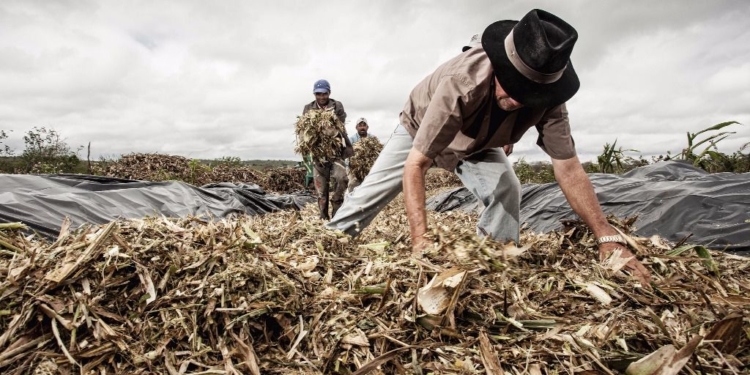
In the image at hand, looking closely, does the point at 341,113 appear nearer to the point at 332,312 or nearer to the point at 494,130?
the point at 494,130

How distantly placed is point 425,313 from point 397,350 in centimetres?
17

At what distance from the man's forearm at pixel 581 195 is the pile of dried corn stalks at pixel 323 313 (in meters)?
0.47

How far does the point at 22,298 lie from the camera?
4.27 feet

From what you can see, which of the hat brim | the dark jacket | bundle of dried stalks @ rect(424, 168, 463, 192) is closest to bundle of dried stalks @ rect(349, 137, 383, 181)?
the dark jacket

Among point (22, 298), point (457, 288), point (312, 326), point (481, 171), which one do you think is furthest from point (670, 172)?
point (22, 298)

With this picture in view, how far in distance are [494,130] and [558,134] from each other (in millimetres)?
409

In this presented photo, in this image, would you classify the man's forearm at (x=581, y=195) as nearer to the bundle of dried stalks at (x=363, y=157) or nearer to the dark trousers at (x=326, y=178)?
the dark trousers at (x=326, y=178)

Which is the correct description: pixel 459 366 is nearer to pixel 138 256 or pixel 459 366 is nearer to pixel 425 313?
pixel 425 313

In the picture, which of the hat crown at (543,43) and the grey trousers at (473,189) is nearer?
the hat crown at (543,43)

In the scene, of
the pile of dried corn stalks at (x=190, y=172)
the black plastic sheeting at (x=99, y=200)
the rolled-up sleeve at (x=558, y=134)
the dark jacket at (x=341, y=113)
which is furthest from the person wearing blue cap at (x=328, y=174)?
the pile of dried corn stalks at (x=190, y=172)

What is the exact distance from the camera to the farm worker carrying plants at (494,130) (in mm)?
1923

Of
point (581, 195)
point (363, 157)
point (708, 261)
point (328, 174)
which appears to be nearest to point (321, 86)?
point (328, 174)

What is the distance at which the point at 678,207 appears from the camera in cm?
346

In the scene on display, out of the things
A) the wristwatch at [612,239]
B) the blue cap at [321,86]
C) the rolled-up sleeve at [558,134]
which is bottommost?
the wristwatch at [612,239]
